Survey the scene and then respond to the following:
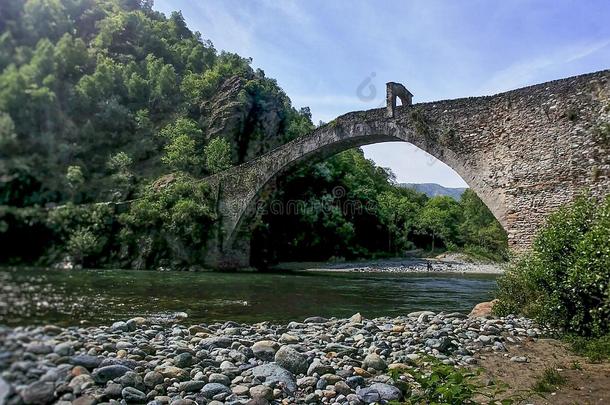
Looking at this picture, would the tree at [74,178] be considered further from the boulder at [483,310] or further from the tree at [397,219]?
the tree at [397,219]

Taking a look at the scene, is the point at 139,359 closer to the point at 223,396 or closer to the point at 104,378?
the point at 104,378

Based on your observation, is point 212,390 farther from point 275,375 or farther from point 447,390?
point 447,390

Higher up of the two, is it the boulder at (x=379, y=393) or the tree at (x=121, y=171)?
the tree at (x=121, y=171)

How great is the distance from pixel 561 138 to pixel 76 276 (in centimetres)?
974

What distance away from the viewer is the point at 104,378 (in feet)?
11.0

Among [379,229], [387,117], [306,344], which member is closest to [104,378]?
[306,344]

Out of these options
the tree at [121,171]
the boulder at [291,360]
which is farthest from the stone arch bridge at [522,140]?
the tree at [121,171]

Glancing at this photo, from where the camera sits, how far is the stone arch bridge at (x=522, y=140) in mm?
8484

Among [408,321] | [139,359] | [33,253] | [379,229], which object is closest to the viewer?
[33,253]

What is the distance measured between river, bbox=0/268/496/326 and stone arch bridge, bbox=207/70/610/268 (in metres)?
2.75

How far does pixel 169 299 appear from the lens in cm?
878

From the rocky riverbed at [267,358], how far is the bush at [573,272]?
473mm

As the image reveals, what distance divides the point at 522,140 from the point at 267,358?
8.00 meters

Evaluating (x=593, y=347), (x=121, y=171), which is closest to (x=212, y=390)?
(x=121, y=171)
